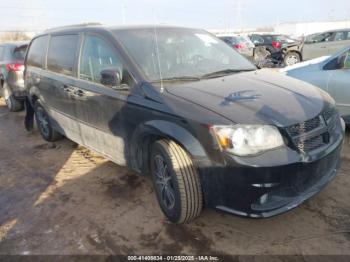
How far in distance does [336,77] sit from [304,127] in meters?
2.82

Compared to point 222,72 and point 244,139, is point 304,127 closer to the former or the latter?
point 244,139

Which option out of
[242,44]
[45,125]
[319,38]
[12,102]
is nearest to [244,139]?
[45,125]

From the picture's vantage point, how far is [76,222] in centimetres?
341

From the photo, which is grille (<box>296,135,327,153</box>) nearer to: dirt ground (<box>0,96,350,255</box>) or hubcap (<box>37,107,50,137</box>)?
dirt ground (<box>0,96,350,255</box>)

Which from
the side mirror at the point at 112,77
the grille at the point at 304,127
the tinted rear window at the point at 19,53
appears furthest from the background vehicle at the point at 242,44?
the grille at the point at 304,127

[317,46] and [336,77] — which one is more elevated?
[336,77]

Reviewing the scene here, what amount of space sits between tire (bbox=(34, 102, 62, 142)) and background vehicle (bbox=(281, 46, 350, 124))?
13.5 feet

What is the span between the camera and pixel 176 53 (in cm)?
377

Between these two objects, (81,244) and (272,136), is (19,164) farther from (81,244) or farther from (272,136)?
(272,136)

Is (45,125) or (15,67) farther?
(15,67)

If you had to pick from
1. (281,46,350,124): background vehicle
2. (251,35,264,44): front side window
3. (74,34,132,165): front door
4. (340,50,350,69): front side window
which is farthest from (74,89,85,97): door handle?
(251,35,264,44): front side window

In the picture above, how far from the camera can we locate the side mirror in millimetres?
3400

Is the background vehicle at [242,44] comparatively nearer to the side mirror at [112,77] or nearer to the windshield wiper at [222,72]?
the windshield wiper at [222,72]

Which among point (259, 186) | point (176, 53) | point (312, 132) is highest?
point (176, 53)
